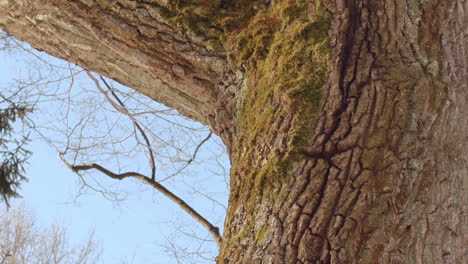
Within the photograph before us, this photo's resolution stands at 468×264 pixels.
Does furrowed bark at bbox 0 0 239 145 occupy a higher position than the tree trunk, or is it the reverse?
furrowed bark at bbox 0 0 239 145

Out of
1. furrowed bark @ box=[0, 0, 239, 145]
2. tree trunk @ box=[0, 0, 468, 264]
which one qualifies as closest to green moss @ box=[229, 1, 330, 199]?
tree trunk @ box=[0, 0, 468, 264]

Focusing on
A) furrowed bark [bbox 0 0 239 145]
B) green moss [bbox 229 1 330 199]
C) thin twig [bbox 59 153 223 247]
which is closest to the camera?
green moss [bbox 229 1 330 199]

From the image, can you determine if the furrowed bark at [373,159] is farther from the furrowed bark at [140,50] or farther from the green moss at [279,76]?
the furrowed bark at [140,50]

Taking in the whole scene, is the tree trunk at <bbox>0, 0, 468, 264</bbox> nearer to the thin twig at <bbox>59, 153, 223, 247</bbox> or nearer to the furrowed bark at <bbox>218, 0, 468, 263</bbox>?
the furrowed bark at <bbox>218, 0, 468, 263</bbox>

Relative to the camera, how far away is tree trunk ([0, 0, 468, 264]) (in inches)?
63.1

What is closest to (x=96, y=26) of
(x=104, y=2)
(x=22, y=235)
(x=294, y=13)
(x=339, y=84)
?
(x=104, y=2)

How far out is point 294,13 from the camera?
78.7 inches

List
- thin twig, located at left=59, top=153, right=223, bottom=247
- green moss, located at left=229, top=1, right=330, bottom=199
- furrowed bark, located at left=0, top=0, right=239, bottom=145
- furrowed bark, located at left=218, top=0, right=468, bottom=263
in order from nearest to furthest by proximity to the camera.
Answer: furrowed bark, located at left=218, top=0, right=468, bottom=263, green moss, located at left=229, top=1, right=330, bottom=199, furrowed bark, located at left=0, top=0, right=239, bottom=145, thin twig, located at left=59, top=153, right=223, bottom=247

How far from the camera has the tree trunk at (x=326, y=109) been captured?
1602 mm

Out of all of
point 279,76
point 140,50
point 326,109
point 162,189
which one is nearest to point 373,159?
point 326,109

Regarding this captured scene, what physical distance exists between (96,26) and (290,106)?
3.39ft

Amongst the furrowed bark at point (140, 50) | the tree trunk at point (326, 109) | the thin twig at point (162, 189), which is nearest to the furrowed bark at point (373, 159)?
the tree trunk at point (326, 109)

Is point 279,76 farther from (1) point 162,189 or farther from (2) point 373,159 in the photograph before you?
(1) point 162,189

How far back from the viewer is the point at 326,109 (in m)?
1.76
